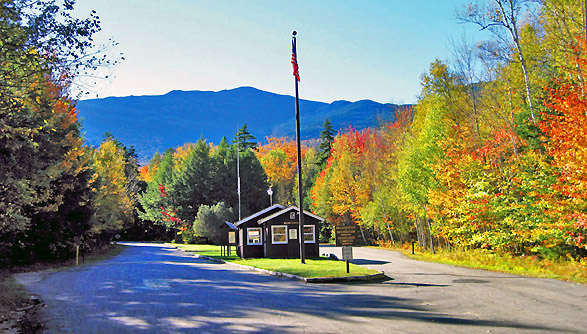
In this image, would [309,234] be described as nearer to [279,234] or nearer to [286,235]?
[286,235]

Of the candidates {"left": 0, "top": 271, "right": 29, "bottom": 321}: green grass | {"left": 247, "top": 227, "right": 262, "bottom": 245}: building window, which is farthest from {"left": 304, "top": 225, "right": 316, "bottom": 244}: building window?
{"left": 0, "top": 271, "right": 29, "bottom": 321}: green grass

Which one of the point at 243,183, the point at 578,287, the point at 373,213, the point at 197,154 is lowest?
the point at 578,287

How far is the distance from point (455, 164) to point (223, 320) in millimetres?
21411

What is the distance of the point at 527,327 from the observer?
884 centimetres

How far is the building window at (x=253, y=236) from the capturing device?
34.0m

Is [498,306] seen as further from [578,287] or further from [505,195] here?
[505,195]

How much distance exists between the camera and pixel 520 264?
2184 centimetres

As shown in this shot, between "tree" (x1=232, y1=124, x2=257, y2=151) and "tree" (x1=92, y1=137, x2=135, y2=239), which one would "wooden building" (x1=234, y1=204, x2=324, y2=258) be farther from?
"tree" (x1=232, y1=124, x2=257, y2=151)

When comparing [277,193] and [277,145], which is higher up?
[277,145]

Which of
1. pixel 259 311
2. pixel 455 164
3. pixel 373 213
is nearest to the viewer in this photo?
pixel 259 311

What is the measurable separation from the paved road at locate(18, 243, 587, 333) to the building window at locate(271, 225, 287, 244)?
1416 centimetres

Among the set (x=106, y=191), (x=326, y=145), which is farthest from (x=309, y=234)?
(x=326, y=145)

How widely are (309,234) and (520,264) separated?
14.4m

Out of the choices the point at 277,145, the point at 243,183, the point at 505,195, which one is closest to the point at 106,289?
the point at 505,195
